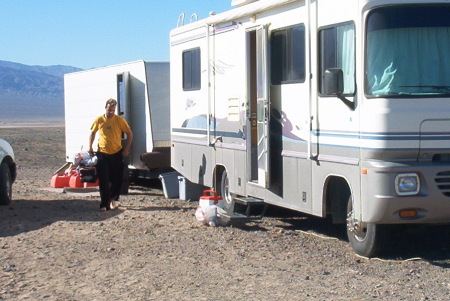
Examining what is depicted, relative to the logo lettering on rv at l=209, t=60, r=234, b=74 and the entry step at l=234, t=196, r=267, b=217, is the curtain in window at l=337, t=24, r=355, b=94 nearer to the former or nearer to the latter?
the entry step at l=234, t=196, r=267, b=217

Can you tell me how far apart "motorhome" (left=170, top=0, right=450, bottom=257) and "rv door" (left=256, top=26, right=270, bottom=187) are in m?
0.01

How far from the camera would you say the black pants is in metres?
12.4

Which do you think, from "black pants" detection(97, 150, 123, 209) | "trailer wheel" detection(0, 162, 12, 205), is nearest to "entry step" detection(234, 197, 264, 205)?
"black pants" detection(97, 150, 123, 209)

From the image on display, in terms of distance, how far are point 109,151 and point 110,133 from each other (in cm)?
26

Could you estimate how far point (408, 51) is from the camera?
8219 millimetres

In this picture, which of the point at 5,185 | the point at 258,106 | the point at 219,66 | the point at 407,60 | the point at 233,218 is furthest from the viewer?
the point at 5,185

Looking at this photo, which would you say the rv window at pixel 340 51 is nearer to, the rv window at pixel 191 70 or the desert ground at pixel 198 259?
the desert ground at pixel 198 259

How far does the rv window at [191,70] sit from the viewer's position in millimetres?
12766

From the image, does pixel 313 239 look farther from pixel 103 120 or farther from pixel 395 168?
pixel 103 120


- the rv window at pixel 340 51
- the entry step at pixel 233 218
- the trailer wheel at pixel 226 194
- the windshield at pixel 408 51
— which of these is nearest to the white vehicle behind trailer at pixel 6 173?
the trailer wheel at pixel 226 194

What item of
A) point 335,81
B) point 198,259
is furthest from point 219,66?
point 198,259

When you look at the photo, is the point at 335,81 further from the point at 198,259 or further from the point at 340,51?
the point at 198,259

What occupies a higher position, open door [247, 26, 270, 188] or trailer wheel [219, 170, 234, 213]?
open door [247, 26, 270, 188]

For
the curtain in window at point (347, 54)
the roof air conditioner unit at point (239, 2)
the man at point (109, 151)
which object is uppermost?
the roof air conditioner unit at point (239, 2)
